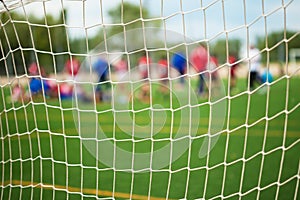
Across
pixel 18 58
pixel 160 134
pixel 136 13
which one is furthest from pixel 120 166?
pixel 136 13

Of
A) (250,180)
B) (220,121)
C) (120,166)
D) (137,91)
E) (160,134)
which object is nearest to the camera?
(250,180)

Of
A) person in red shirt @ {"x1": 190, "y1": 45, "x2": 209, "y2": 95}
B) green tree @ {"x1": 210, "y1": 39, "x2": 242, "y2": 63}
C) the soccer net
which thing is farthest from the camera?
green tree @ {"x1": 210, "y1": 39, "x2": 242, "y2": 63}

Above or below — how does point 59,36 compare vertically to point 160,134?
above

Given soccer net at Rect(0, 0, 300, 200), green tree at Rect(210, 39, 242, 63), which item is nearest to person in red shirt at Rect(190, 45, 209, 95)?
soccer net at Rect(0, 0, 300, 200)

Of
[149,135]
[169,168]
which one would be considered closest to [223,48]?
[149,135]

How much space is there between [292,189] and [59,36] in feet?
28.2

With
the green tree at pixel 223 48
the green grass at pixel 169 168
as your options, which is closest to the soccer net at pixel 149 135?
the green grass at pixel 169 168

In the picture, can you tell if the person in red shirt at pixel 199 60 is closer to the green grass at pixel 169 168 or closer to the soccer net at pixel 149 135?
the soccer net at pixel 149 135

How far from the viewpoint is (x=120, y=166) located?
3064mm

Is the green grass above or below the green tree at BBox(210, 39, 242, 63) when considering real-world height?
below

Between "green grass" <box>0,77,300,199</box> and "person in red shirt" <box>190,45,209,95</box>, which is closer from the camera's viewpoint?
"green grass" <box>0,77,300,199</box>

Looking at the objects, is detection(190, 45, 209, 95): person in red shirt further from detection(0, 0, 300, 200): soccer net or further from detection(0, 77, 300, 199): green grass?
detection(0, 77, 300, 199): green grass

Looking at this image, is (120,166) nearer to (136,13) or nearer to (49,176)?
(49,176)

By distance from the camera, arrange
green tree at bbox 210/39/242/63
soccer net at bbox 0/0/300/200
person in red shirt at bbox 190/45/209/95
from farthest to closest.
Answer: green tree at bbox 210/39/242/63
person in red shirt at bbox 190/45/209/95
soccer net at bbox 0/0/300/200
